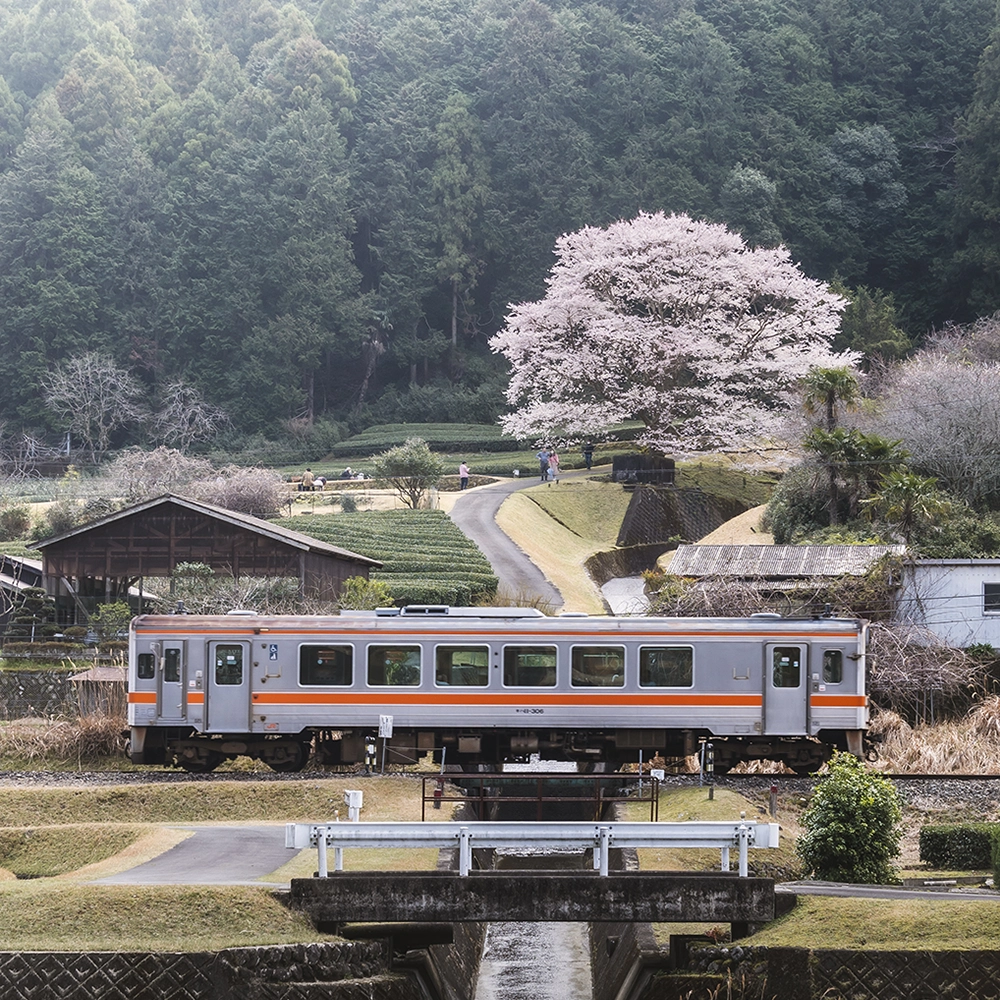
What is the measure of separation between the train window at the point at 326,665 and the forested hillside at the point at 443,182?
56594 mm

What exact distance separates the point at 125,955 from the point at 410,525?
35808 mm

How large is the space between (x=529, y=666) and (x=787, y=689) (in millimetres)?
3952

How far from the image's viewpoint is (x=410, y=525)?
156 ft

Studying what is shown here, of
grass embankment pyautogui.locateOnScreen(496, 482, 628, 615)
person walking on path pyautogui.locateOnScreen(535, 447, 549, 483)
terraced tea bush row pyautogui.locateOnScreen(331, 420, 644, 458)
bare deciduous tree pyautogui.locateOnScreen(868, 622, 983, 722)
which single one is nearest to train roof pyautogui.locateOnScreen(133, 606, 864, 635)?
bare deciduous tree pyautogui.locateOnScreen(868, 622, 983, 722)

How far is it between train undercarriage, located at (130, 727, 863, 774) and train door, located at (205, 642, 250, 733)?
0.55m

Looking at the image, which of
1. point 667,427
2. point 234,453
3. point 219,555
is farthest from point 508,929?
point 234,453

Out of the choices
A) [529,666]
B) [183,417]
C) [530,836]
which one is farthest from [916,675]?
[183,417]

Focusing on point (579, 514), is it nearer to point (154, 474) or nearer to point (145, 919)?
point (154, 474)

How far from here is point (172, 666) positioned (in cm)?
2275

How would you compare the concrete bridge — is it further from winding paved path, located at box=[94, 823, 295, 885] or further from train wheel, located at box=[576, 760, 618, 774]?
train wheel, located at box=[576, 760, 618, 774]

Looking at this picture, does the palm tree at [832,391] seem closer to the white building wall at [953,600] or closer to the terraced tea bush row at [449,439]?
the white building wall at [953,600]

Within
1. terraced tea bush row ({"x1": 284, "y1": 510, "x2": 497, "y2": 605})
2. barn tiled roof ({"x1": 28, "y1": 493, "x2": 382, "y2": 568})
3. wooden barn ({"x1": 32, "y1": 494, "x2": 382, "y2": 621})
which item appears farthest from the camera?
terraced tea bush row ({"x1": 284, "y1": 510, "x2": 497, "y2": 605})

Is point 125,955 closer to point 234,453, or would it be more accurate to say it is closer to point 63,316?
point 234,453

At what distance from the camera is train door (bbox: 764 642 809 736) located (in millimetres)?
22234
